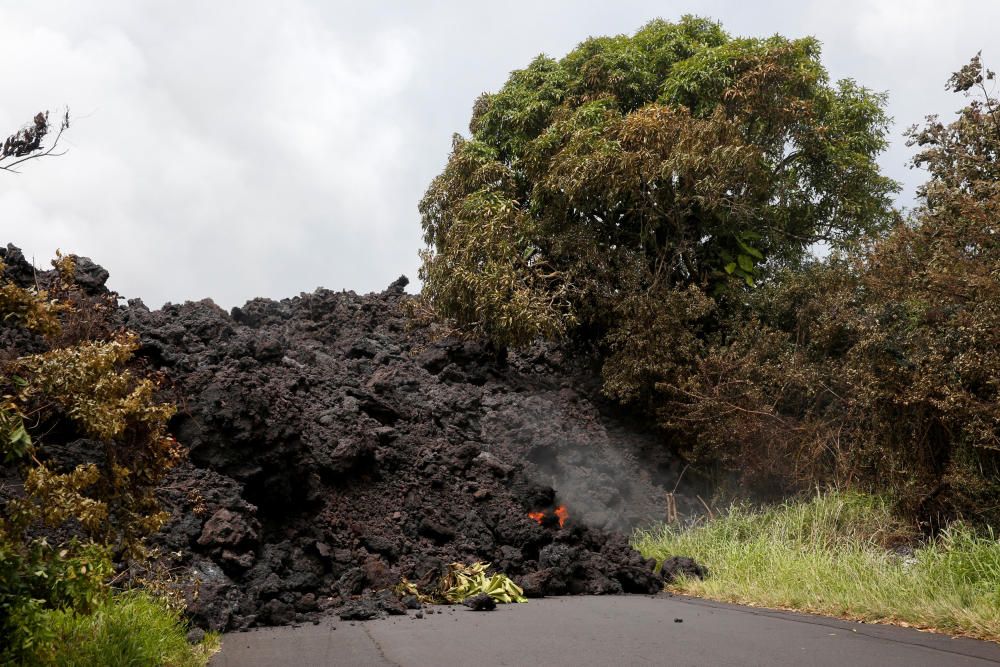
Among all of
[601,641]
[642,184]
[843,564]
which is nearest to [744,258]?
[642,184]

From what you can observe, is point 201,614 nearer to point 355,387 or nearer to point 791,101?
point 355,387

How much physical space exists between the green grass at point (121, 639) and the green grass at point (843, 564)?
552 cm

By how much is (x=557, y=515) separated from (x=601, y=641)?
4.84 m

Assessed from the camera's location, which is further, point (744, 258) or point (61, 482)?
point (744, 258)

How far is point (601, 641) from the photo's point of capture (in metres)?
6.68

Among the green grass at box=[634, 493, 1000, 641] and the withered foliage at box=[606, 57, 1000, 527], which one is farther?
the withered foliage at box=[606, 57, 1000, 527]

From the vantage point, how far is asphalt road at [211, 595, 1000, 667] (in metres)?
5.96

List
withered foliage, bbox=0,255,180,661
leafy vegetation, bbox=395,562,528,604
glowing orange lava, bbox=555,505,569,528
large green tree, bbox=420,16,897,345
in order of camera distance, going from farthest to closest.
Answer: large green tree, bbox=420,16,897,345
glowing orange lava, bbox=555,505,569,528
leafy vegetation, bbox=395,562,528,604
withered foliage, bbox=0,255,180,661

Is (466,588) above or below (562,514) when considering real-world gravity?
below

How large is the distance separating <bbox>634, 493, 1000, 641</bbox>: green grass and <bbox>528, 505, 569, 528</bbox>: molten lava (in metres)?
1.10

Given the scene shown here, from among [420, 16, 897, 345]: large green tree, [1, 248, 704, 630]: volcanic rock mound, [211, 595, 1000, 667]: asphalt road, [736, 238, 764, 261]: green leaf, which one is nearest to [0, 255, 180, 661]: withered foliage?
[211, 595, 1000, 667]: asphalt road

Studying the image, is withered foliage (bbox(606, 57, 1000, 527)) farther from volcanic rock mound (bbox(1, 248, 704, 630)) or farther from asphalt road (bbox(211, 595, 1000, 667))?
asphalt road (bbox(211, 595, 1000, 667))

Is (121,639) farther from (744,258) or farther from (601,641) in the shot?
(744,258)

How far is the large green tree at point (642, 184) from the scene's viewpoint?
44.8 feet
